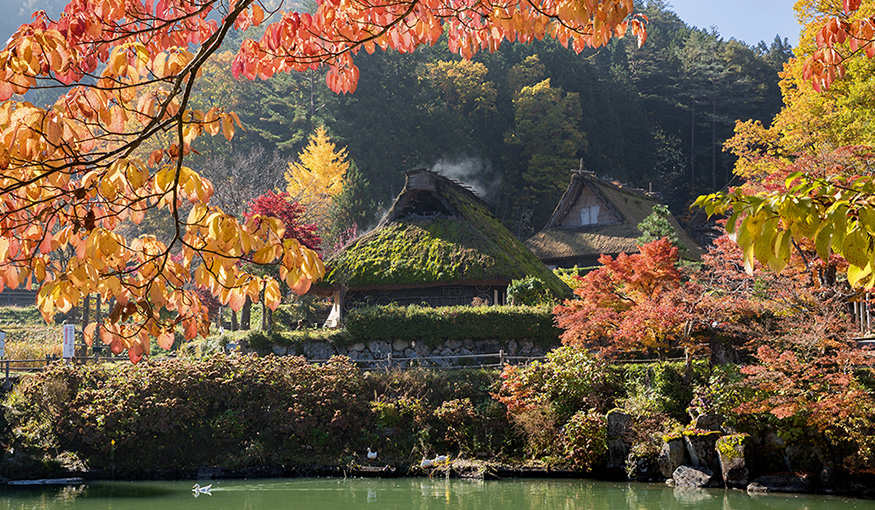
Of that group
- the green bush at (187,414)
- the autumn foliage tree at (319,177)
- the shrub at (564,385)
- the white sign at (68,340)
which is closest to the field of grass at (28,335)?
the white sign at (68,340)

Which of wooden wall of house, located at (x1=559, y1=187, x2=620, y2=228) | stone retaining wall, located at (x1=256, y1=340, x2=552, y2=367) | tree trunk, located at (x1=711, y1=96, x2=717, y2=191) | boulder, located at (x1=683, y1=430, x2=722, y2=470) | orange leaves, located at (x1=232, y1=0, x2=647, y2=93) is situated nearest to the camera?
orange leaves, located at (x1=232, y1=0, x2=647, y2=93)

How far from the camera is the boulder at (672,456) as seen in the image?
1247cm

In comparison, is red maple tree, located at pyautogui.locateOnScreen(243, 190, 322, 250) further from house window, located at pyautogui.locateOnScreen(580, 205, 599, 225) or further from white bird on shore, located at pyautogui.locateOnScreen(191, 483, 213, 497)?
house window, located at pyautogui.locateOnScreen(580, 205, 599, 225)

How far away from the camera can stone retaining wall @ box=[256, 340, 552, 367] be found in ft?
58.7

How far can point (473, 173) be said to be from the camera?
38.5 m

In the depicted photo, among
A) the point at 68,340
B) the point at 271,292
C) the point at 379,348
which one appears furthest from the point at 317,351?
the point at 271,292

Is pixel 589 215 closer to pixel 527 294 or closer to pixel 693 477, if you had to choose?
pixel 527 294

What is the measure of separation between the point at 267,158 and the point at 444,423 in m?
26.8

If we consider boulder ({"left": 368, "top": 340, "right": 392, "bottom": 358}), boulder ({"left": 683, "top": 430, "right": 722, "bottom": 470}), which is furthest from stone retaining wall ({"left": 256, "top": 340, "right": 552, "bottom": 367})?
boulder ({"left": 683, "top": 430, "right": 722, "bottom": 470})

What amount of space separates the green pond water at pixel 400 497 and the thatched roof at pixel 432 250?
7.51 m

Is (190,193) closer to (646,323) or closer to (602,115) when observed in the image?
(646,323)

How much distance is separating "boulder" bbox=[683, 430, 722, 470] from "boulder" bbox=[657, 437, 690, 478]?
0.38ft

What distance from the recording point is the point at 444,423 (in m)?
14.9

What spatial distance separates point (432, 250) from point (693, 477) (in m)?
10.3
